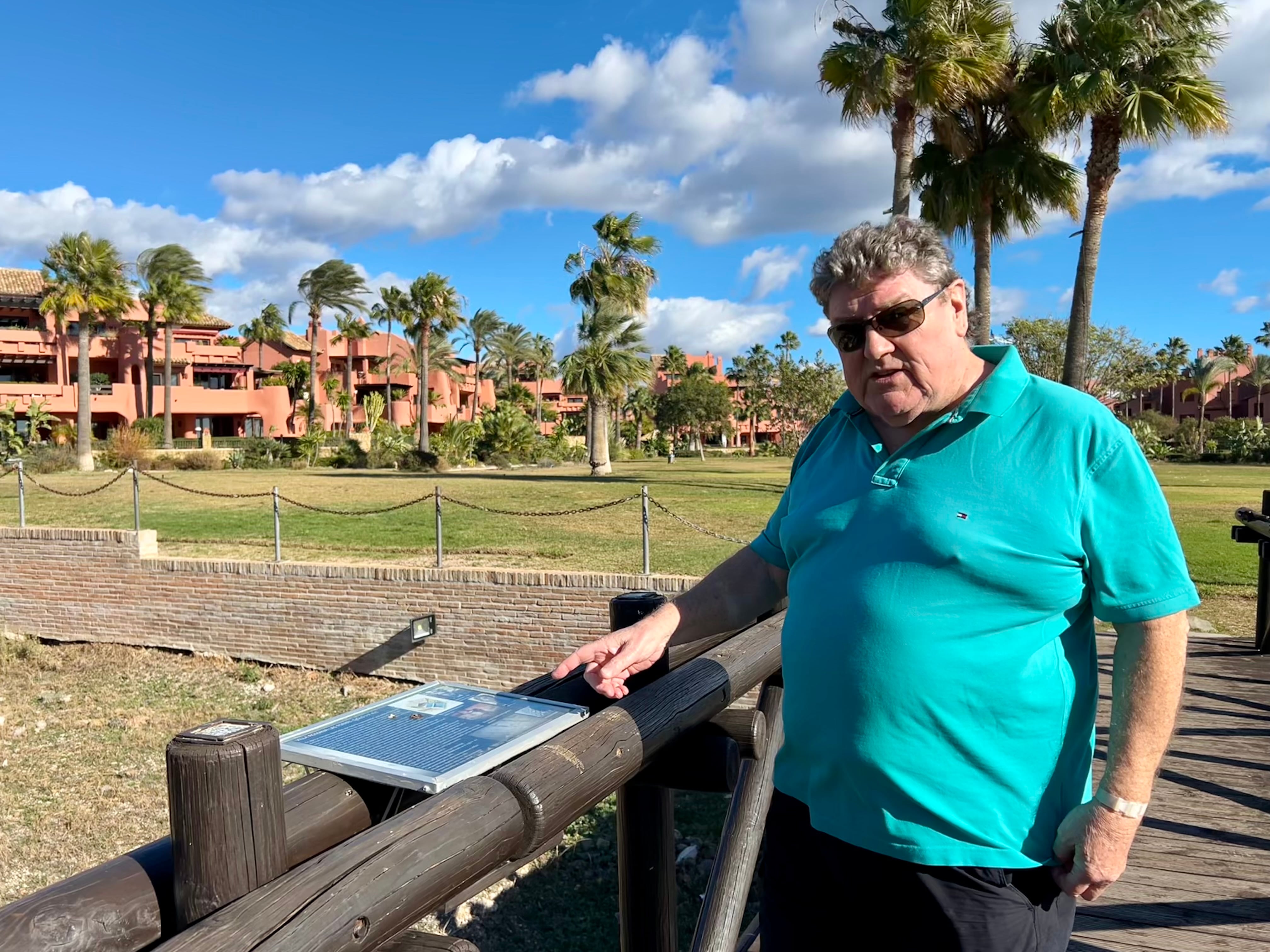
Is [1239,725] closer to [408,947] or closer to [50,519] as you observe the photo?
[408,947]

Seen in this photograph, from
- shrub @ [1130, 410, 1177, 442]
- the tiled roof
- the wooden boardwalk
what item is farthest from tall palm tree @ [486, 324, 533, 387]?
the wooden boardwalk

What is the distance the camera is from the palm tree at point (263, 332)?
53.2m

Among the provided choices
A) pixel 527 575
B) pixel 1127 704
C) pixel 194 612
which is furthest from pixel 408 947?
pixel 194 612

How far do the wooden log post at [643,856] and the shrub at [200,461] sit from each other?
1350 inches

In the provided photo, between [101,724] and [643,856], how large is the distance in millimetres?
11367

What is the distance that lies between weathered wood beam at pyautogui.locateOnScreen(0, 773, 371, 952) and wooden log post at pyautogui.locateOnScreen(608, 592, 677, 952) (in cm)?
109

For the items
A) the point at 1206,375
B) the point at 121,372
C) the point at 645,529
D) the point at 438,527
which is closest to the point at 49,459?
the point at 121,372

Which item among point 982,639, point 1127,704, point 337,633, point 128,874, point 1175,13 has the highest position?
point 1175,13

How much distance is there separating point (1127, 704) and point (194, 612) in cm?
1372

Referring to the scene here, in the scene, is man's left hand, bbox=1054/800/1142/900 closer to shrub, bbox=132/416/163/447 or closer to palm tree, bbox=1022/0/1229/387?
palm tree, bbox=1022/0/1229/387

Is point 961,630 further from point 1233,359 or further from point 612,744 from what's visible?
point 1233,359

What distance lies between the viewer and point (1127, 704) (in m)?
1.65

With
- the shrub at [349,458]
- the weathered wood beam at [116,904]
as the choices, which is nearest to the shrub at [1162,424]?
the shrub at [349,458]

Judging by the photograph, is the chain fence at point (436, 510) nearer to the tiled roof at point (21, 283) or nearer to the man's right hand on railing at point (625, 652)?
the man's right hand on railing at point (625, 652)
